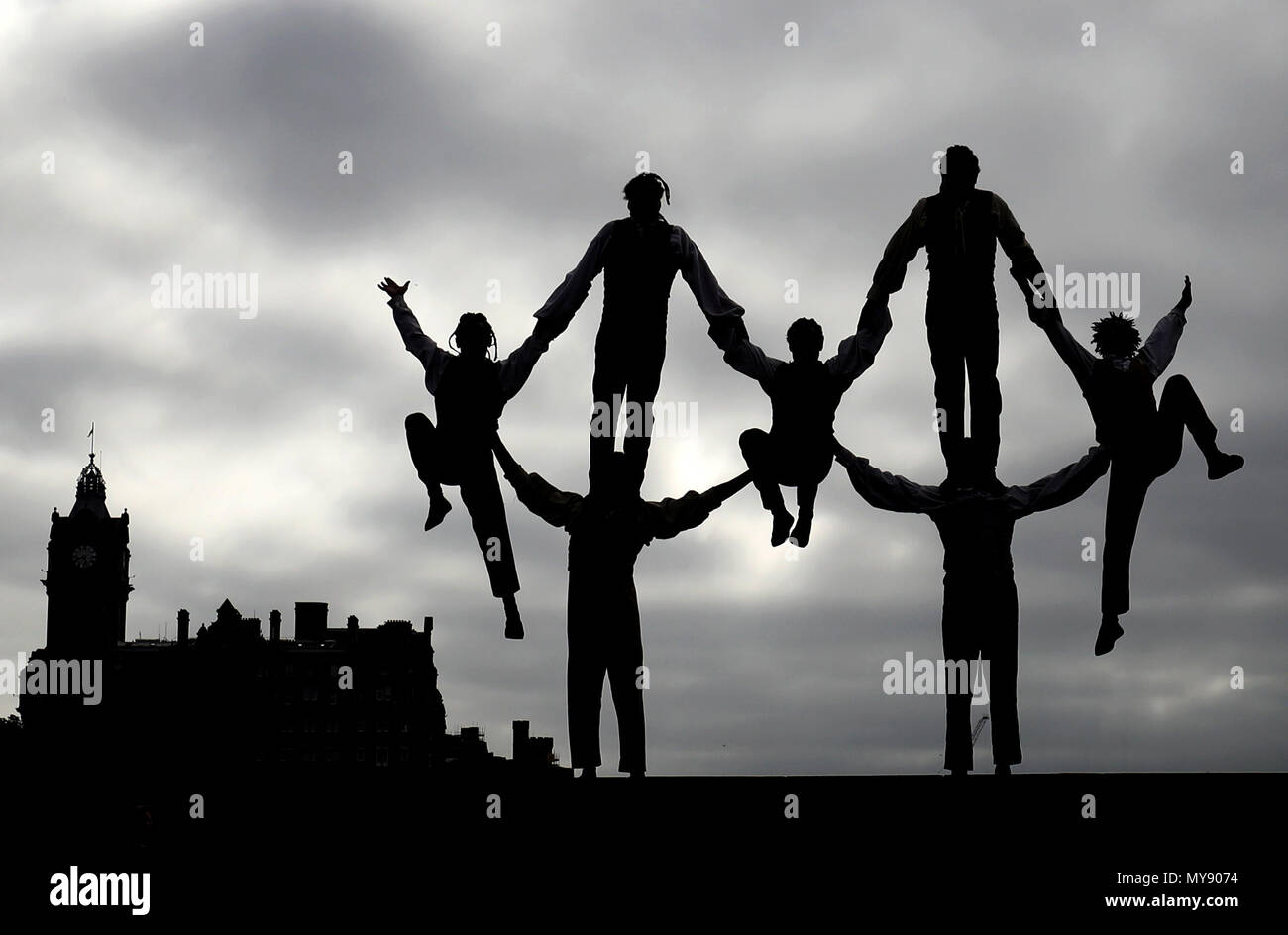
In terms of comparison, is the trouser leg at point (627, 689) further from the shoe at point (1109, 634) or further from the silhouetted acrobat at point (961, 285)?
the shoe at point (1109, 634)

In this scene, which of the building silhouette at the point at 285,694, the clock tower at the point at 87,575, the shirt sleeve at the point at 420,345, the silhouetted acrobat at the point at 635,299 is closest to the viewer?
the silhouetted acrobat at the point at 635,299

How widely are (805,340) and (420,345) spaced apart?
4.62 metres

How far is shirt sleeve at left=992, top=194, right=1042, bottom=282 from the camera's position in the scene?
20328 mm

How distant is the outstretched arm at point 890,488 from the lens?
2008 cm

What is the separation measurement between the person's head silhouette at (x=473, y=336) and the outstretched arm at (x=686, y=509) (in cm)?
276

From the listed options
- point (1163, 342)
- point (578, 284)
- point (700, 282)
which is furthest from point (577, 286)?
point (1163, 342)

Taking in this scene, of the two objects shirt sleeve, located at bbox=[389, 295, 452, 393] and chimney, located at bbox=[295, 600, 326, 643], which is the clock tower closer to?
chimney, located at bbox=[295, 600, 326, 643]

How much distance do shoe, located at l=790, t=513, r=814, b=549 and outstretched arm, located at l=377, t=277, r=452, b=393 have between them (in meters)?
4.58

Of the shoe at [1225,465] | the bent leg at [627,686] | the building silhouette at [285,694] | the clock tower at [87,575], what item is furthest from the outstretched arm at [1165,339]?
the clock tower at [87,575]

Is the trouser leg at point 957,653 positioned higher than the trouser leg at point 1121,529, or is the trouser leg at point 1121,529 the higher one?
the trouser leg at point 1121,529

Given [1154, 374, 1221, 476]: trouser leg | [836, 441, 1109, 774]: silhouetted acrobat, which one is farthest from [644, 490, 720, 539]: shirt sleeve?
[1154, 374, 1221, 476]: trouser leg

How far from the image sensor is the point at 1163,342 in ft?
68.0
